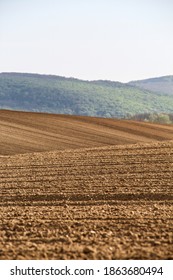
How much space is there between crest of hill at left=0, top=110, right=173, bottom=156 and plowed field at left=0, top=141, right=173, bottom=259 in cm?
851

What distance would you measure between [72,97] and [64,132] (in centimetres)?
7035

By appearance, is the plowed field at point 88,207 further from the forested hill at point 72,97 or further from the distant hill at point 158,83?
the distant hill at point 158,83

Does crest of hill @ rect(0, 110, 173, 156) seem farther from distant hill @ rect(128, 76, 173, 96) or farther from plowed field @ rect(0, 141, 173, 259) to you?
distant hill @ rect(128, 76, 173, 96)

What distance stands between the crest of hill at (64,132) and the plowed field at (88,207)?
27.9 ft

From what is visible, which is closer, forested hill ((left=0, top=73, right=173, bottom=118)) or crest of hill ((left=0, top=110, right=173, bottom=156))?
crest of hill ((left=0, top=110, right=173, bottom=156))

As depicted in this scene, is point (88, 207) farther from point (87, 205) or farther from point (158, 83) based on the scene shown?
point (158, 83)

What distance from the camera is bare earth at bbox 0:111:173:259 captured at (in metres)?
8.92

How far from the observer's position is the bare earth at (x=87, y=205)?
892cm

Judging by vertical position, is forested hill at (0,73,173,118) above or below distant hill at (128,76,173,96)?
below

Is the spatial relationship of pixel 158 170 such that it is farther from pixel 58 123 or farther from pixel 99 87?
pixel 99 87

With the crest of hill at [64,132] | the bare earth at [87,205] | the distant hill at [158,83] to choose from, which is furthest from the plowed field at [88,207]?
the distant hill at [158,83]

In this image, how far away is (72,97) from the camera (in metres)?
112

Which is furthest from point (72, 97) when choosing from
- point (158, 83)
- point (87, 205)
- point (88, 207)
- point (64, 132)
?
point (88, 207)

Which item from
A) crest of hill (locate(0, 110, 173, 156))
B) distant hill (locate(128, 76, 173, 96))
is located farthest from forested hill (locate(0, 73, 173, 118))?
crest of hill (locate(0, 110, 173, 156))
